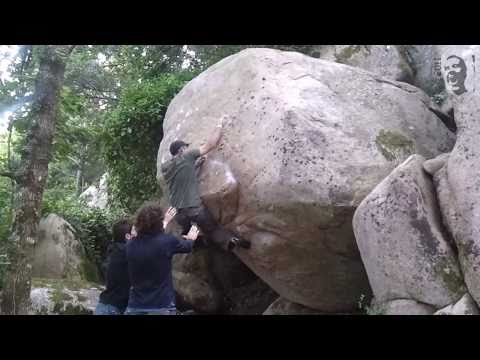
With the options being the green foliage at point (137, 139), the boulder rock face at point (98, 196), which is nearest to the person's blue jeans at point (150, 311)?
the green foliage at point (137, 139)

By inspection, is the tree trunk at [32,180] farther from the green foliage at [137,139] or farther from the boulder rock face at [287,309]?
the boulder rock face at [287,309]

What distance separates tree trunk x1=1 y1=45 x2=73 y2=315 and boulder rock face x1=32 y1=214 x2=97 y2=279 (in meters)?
2.46

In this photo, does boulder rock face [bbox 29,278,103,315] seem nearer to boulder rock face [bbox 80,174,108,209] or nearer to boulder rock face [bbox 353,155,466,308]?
boulder rock face [bbox 353,155,466,308]

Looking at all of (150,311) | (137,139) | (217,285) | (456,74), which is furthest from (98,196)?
(456,74)

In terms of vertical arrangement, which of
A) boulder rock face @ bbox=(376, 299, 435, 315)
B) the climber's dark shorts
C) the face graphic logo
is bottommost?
boulder rock face @ bbox=(376, 299, 435, 315)

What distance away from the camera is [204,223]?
7129 mm

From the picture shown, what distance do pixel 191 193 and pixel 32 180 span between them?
8.18 feet

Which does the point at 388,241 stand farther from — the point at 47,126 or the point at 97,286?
the point at 97,286

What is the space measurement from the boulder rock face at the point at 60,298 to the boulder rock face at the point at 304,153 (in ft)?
8.83

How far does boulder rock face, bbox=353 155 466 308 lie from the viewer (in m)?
5.37

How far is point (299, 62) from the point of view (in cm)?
780

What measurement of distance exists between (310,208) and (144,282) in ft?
7.59

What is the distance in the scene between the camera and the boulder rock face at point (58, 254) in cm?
1019

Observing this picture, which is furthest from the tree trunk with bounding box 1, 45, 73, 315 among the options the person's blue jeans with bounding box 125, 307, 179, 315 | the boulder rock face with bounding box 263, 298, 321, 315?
the boulder rock face with bounding box 263, 298, 321, 315
